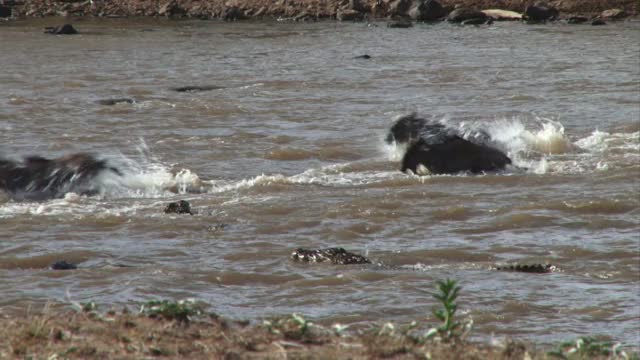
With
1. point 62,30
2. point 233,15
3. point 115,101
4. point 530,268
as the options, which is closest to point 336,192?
point 530,268

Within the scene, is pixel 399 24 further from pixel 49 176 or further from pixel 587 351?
pixel 587 351

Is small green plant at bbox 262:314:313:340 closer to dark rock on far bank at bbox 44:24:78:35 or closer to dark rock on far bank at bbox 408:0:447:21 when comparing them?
dark rock on far bank at bbox 44:24:78:35

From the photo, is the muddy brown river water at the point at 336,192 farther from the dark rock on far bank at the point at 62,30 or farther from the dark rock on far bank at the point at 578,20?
the dark rock on far bank at the point at 62,30

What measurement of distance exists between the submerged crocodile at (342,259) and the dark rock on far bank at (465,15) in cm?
2718

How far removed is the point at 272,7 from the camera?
4091cm

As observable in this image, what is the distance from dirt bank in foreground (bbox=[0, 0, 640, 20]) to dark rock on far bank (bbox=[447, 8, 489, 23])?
1137 millimetres

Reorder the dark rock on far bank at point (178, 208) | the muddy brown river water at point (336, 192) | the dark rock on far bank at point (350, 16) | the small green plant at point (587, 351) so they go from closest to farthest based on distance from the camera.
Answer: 1. the small green plant at point (587, 351)
2. the muddy brown river water at point (336, 192)
3. the dark rock on far bank at point (178, 208)
4. the dark rock on far bank at point (350, 16)

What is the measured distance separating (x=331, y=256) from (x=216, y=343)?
3.90 m

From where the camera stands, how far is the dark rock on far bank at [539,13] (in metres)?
35.7

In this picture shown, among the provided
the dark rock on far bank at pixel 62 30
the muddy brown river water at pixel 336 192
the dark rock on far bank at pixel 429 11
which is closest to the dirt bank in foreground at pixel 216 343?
the muddy brown river water at pixel 336 192

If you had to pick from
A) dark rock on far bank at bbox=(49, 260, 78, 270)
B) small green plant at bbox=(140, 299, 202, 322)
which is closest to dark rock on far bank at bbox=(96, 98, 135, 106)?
dark rock on far bank at bbox=(49, 260, 78, 270)

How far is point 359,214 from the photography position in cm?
1159

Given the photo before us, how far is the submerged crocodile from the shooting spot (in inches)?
364

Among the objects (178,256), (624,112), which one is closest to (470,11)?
(624,112)
